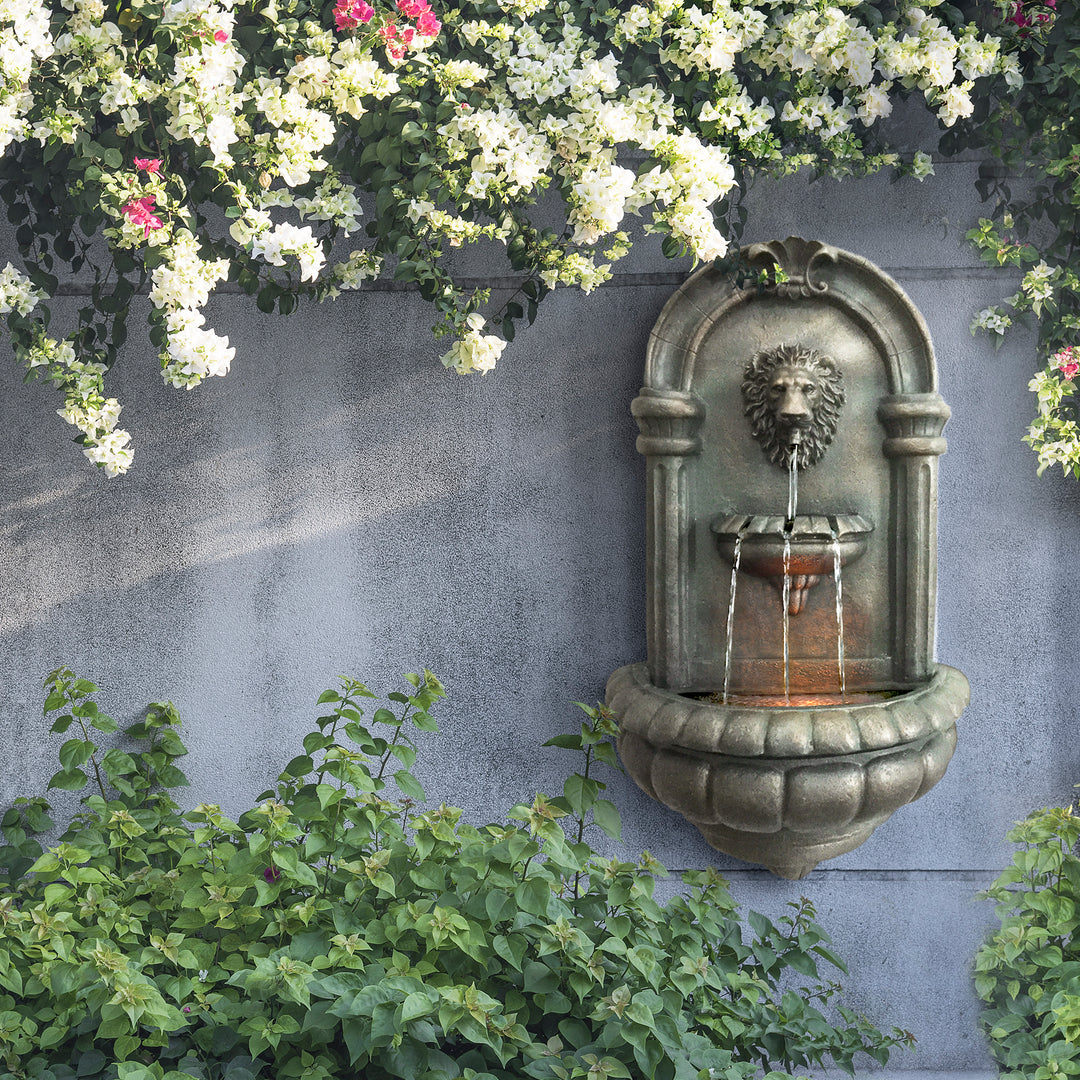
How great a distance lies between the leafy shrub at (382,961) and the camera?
199 cm

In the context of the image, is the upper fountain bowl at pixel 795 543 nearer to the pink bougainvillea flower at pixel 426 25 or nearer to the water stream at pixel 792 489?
the water stream at pixel 792 489

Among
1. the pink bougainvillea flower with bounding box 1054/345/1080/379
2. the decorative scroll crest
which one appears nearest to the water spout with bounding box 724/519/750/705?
the decorative scroll crest

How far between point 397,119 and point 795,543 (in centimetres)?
146

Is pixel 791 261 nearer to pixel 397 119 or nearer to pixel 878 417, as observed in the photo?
pixel 878 417

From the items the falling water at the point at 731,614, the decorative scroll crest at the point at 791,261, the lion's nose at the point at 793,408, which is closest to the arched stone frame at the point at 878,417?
the decorative scroll crest at the point at 791,261

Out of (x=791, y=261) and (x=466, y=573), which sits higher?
(x=791, y=261)

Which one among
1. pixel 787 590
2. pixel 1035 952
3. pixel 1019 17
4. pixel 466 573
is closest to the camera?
pixel 1035 952

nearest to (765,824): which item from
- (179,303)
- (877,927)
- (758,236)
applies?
(877,927)

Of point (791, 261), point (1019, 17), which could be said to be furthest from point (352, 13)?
point (1019, 17)

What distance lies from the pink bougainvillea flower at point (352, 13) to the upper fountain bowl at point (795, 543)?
154 cm

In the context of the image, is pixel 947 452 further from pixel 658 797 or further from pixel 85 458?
pixel 85 458

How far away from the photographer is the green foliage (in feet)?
8.18

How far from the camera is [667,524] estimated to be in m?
3.14

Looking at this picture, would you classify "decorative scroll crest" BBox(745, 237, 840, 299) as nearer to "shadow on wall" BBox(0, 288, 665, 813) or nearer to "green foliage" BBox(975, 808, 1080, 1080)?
"shadow on wall" BBox(0, 288, 665, 813)
